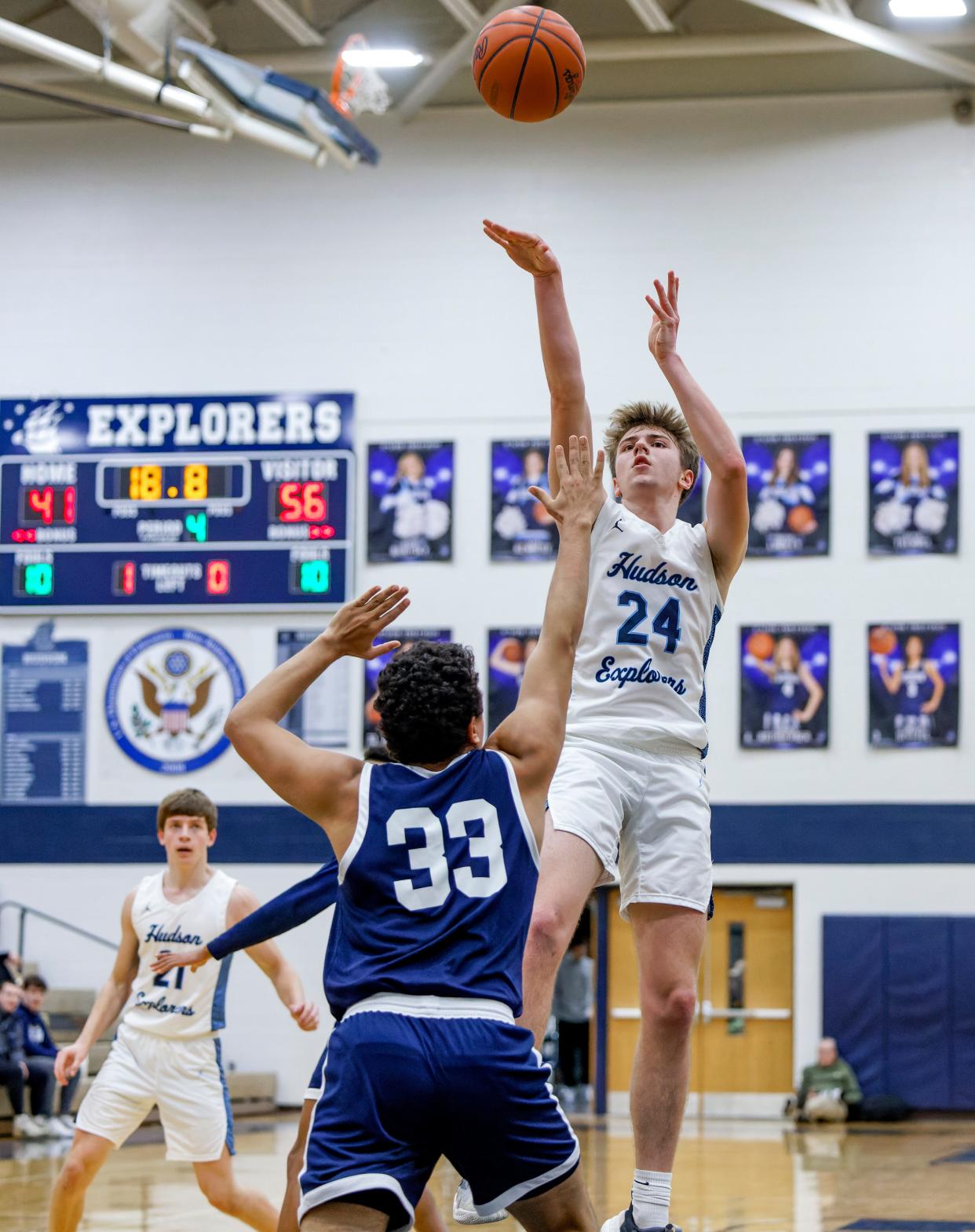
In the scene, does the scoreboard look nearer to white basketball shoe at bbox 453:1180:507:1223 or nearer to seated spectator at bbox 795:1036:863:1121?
seated spectator at bbox 795:1036:863:1121

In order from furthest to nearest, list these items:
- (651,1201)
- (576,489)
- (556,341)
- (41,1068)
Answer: (41,1068) → (556,341) → (651,1201) → (576,489)

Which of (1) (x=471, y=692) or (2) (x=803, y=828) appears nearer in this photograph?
(1) (x=471, y=692)

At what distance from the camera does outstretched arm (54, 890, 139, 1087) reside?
22.7 feet

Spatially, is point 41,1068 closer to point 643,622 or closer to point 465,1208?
point 465,1208

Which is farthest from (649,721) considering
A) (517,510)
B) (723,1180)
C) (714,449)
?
(517,510)

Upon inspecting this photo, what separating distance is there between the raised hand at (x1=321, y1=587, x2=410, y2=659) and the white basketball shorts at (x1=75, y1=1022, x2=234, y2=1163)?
153 inches

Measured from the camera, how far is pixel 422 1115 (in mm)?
3543

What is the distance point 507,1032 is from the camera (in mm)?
3627

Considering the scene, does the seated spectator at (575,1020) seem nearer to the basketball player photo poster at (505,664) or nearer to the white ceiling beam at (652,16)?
the basketball player photo poster at (505,664)

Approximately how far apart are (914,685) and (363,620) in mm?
14108

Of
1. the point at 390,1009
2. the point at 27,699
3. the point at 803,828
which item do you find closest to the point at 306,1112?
the point at 390,1009

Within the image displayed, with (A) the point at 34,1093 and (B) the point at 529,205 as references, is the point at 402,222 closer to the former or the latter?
(B) the point at 529,205

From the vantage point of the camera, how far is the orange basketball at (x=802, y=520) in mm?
17641

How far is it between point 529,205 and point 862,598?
18.8ft
